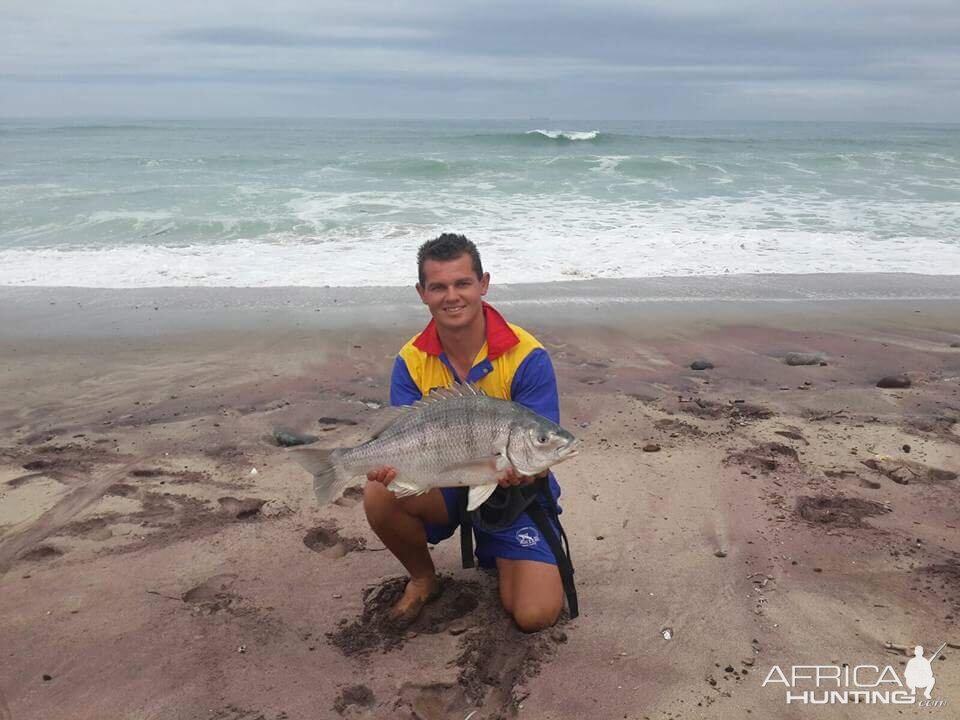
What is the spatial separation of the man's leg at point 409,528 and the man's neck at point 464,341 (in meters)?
0.57

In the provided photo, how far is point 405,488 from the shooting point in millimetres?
2918

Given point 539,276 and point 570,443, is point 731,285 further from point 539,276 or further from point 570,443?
point 570,443

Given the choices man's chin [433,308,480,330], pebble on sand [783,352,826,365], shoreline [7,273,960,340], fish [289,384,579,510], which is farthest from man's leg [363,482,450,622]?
shoreline [7,273,960,340]

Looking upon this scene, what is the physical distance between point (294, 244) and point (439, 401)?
35.6 ft

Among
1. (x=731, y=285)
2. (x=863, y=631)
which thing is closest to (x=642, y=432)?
(x=863, y=631)

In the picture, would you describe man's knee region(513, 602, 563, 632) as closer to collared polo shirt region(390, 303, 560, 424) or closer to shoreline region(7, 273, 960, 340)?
collared polo shirt region(390, 303, 560, 424)

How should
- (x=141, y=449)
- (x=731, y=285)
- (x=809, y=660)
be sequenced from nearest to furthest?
(x=809, y=660) < (x=141, y=449) < (x=731, y=285)

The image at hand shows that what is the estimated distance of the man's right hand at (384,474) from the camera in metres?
2.91

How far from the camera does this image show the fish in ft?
9.00

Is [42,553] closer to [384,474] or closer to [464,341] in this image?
[384,474]

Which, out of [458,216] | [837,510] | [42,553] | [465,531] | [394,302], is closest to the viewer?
[465,531]

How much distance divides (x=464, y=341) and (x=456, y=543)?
3.98ft

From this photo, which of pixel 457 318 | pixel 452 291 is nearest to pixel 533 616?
pixel 457 318

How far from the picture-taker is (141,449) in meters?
5.07
